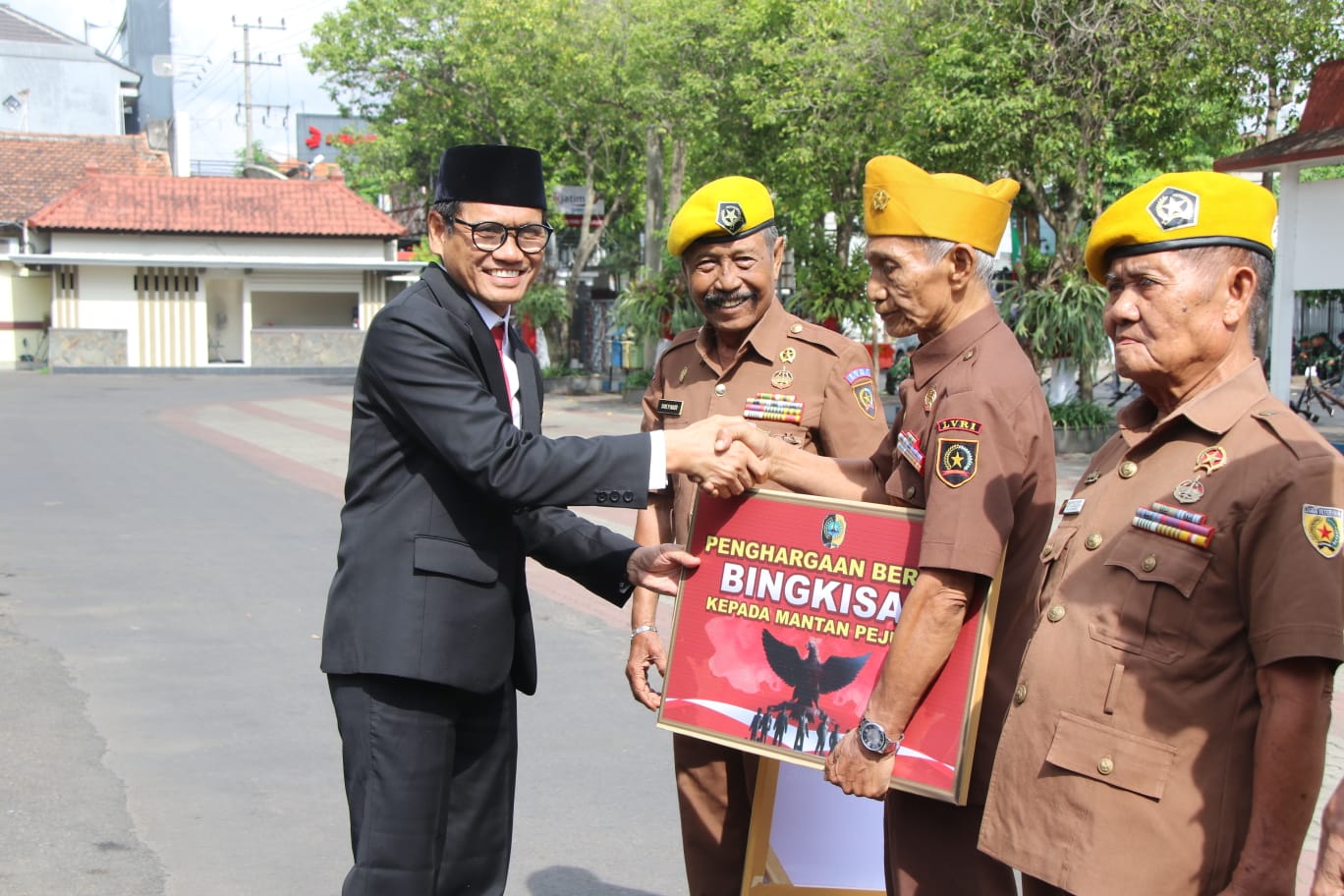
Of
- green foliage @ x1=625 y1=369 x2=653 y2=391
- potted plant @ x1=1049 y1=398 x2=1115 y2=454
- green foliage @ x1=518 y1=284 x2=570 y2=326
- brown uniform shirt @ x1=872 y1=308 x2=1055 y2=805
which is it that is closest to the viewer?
brown uniform shirt @ x1=872 y1=308 x2=1055 y2=805

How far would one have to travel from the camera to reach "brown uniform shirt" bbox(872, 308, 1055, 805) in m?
2.41

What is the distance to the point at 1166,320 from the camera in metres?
2.12

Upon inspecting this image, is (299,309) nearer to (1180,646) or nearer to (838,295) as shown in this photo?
(838,295)

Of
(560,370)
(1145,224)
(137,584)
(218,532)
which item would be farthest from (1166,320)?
(560,370)

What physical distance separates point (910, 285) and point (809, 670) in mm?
819

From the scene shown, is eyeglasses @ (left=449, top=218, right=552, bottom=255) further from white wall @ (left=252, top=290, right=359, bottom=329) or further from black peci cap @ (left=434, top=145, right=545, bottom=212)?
white wall @ (left=252, top=290, right=359, bottom=329)

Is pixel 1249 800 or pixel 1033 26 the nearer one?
pixel 1249 800

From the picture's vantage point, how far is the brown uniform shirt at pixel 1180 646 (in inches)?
76.0

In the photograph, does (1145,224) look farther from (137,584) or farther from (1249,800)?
(137,584)

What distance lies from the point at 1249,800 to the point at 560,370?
26307 mm

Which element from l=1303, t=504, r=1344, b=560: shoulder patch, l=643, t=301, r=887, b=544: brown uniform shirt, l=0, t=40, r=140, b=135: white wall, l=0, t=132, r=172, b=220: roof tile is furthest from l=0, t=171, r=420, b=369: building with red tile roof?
l=1303, t=504, r=1344, b=560: shoulder patch

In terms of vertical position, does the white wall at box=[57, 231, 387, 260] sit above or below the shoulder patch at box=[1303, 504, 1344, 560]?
above

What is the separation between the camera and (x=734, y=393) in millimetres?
3600

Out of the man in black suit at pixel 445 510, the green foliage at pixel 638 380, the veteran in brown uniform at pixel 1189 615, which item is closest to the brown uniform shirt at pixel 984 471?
the veteran in brown uniform at pixel 1189 615
